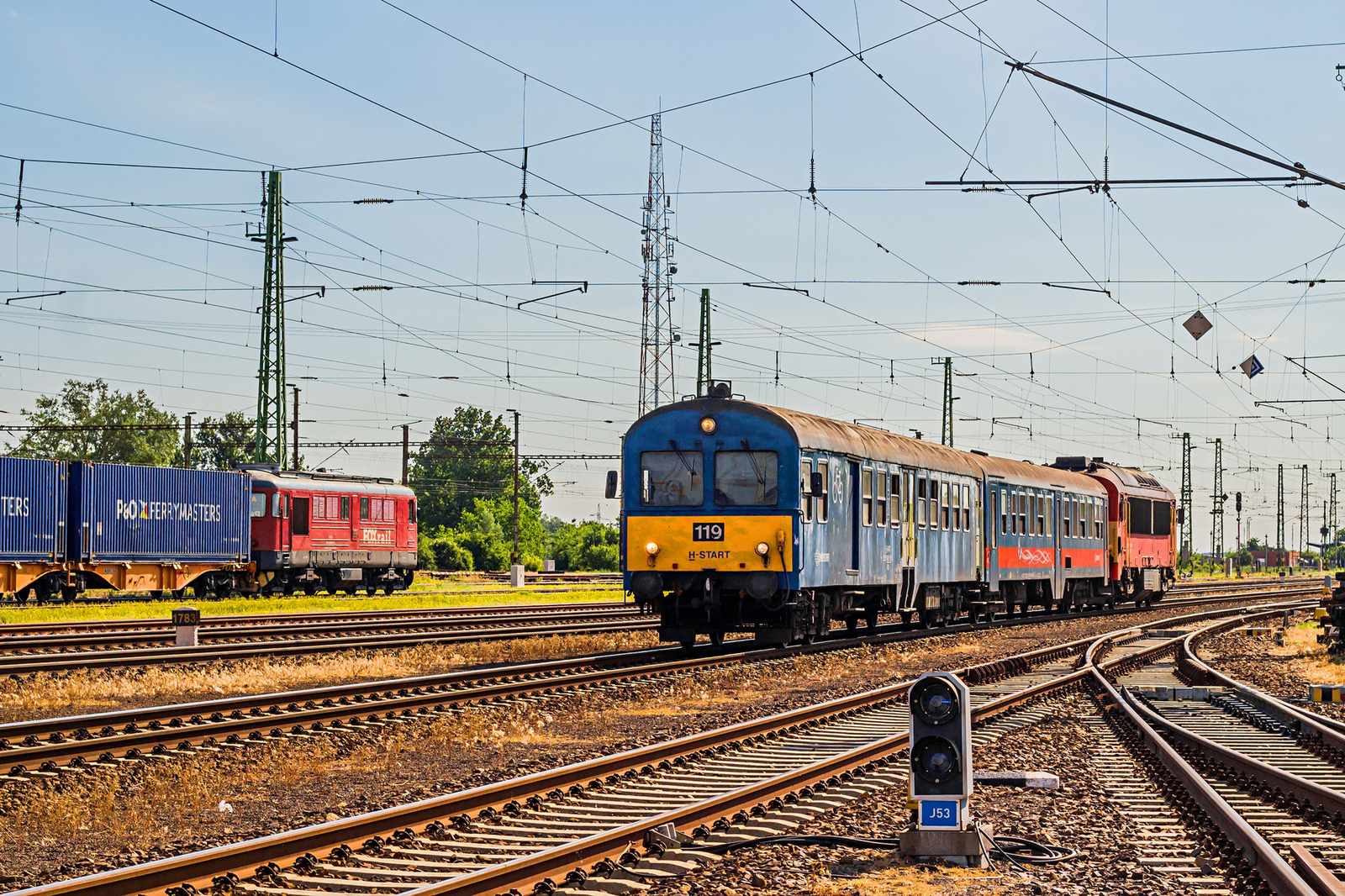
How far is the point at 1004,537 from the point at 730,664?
12.9m

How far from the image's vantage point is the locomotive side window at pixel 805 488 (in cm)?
2064

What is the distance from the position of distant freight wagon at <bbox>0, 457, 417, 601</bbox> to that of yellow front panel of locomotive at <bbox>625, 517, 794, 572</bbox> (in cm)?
1720

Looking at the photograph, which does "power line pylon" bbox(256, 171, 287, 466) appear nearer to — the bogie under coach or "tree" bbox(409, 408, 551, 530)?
the bogie under coach

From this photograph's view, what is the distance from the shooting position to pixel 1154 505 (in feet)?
143

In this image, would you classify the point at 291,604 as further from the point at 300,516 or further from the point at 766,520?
the point at 766,520

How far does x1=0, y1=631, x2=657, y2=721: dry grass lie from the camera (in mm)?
15359

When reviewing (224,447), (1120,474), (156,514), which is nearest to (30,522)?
(156,514)

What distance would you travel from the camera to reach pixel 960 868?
7.67 meters

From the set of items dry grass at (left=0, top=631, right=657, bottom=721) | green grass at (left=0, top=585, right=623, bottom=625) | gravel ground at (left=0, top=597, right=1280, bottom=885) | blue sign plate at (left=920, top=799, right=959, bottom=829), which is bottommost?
green grass at (left=0, top=585, right=623, bottom=625)

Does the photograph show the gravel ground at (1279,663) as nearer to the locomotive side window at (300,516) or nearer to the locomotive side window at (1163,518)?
the locomotive side window at (1163,518)

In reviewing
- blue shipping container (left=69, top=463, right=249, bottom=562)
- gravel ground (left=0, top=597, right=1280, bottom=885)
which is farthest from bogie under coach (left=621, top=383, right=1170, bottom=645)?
blue shipping container (left=69, top=463, right=249, bottom=562)

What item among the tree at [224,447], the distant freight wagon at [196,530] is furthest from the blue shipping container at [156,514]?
the tree at [224,447]

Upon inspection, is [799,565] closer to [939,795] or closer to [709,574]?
[709,574]

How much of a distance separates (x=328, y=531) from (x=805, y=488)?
77.5 feet
